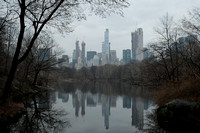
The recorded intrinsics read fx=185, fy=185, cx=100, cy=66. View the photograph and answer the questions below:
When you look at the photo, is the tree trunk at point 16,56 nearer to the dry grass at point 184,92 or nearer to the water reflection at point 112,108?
the water reflection at point 112,108

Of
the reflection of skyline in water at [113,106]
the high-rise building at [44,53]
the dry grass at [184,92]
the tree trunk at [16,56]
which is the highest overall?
the high-rise building at [44,53]

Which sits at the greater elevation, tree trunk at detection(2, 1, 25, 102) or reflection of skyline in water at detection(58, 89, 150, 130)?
tree trunk at detection(2, 1, 25, 102)

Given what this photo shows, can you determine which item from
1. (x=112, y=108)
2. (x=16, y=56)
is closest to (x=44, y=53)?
(x=112, y=108)

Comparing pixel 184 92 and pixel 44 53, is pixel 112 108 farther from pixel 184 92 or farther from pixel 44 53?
pixel 44 53

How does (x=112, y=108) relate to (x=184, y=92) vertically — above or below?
below

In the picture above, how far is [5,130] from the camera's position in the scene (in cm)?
921

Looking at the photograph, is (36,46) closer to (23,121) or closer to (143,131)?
(23,121)

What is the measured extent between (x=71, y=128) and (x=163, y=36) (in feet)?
51.4

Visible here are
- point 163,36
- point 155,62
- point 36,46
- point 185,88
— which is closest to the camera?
point 185,88

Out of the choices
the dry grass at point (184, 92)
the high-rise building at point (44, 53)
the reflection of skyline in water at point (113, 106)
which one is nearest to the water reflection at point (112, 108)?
the reflection of skyline in water at point (113, 106)

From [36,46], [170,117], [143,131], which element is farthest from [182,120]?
[36,46]

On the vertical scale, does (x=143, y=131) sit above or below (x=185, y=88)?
below

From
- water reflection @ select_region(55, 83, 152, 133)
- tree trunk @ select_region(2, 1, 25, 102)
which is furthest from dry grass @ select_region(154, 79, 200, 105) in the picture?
tree trunk @ select_region(2, 1, 25, 102)

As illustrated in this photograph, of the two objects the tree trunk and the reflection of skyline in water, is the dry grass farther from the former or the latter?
the tree trunk
